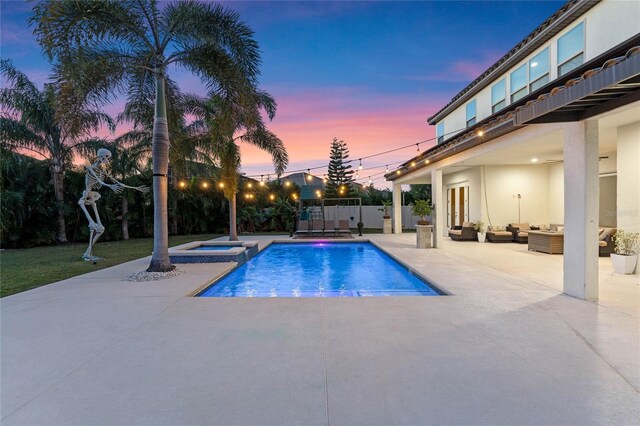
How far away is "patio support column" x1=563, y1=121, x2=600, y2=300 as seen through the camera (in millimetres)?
4777

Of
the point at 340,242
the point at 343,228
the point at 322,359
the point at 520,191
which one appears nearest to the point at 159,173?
the point at 322,359

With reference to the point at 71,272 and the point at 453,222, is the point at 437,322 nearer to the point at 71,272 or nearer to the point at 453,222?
the point at 71,272

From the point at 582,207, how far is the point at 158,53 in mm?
8985

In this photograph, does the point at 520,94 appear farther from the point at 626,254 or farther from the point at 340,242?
the point at 340,242

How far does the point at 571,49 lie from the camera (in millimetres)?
8453

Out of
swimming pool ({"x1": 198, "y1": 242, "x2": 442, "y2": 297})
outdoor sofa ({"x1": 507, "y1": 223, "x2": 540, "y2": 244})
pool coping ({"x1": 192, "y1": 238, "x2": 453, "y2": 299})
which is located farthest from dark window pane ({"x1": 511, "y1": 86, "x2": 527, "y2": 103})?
swimming pool ({"x1": 198, "y1": 242, "x2": 442, "y2": 297})

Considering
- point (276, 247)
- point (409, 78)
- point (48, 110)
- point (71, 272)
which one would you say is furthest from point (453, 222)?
point (48, 110)

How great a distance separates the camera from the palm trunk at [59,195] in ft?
45.4

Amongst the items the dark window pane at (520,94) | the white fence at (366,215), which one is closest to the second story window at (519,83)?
the dark window pane at (520,94)

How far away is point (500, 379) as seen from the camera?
2.63m

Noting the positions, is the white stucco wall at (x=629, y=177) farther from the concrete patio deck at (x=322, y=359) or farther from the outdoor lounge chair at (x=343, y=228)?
the outdoor lounge chair at (x=343, y=228)

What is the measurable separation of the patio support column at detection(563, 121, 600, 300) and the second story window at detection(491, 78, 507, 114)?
7503 millimetres

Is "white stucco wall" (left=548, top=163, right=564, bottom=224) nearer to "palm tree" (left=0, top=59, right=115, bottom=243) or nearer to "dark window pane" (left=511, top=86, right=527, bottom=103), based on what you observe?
"dark window pane" (left=511, top=86, right=527, bottom=103)

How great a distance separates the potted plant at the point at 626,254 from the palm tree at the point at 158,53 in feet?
29.9
